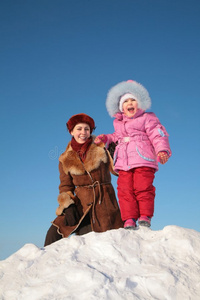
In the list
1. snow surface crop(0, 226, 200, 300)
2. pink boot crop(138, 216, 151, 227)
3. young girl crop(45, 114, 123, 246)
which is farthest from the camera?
young girl crop(45, 114, 123, 246)

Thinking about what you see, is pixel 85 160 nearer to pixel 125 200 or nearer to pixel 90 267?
pixel 125 200

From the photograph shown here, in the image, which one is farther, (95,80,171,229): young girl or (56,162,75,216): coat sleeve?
(56,162,75,216): coat sleeve

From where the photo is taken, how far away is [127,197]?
4090 millimetres

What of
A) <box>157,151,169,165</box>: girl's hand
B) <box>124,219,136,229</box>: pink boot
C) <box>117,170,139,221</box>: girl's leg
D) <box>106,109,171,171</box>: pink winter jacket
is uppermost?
<box>106,109,171,171</box>: pink winter jacket

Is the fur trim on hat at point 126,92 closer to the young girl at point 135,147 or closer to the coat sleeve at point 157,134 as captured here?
the young girl at point 135,147

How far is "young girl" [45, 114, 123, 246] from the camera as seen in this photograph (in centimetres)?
460

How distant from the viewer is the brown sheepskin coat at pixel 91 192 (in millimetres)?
4582

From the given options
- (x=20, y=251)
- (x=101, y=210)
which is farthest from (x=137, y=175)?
(x=20, y=251)

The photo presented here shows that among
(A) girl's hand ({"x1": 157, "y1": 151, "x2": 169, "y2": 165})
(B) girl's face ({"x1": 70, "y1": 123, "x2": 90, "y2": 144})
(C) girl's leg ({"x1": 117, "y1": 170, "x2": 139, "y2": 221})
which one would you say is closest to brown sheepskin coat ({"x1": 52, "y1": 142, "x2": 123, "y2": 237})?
(B) girl's face ({"x1": 70, "y1": 123, "x2": 90, "y2": 144})

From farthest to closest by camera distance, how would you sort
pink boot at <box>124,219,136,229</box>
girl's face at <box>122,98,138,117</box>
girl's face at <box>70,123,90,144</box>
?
girl's face at <box>70,123,90,144</box> → girl's face at <box>122,98,138,117</box> → pink boot at <box>124,219,136,229</box>

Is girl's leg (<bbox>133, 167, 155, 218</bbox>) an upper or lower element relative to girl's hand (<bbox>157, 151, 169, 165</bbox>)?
lower

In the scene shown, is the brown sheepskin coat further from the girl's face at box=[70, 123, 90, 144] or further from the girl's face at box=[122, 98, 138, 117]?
the girl's face at box=[122, 98, 138, 117]

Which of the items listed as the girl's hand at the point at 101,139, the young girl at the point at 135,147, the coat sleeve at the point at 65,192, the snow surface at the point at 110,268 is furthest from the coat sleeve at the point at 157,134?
the coat sleeve at the point at 65,192

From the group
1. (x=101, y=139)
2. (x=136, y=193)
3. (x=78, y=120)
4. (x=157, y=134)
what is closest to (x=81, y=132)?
(x=78, y=120)
